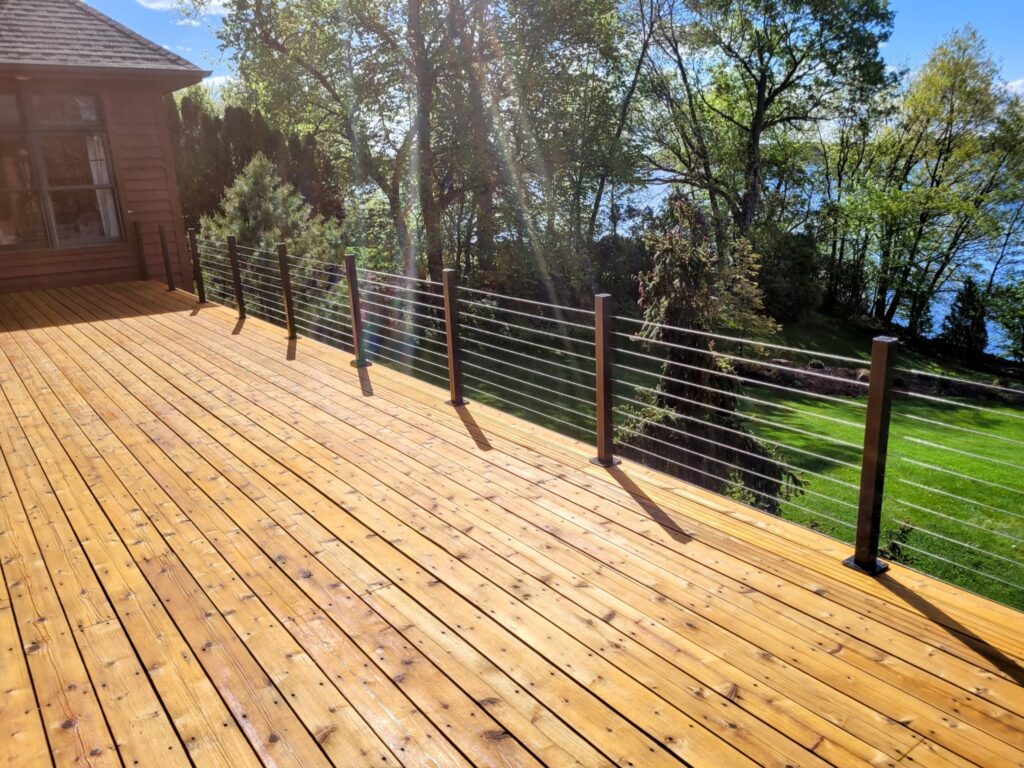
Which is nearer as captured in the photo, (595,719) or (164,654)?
(595,719)

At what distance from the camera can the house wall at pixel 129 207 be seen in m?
9.57

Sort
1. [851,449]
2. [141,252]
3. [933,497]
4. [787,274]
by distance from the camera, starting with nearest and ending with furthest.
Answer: [933,497] → [141,252] → [851,449] → [787,274]

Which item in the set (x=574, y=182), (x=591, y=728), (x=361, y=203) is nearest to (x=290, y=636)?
(x=591, y=728)

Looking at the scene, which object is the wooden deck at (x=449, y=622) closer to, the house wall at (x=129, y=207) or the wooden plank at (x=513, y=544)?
the wooden plank at (x=513, y=544)

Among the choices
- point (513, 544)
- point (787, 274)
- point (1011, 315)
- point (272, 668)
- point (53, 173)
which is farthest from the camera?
point (787, 274)

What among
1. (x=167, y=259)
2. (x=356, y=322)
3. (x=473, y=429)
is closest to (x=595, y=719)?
(x=473, y=429)

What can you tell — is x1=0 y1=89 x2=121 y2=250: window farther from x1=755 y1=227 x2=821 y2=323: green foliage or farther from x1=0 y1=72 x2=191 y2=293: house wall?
x1=755 y1=227 x2=821 y2=323: green foliage

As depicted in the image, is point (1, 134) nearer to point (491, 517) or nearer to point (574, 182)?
point (491, 517)

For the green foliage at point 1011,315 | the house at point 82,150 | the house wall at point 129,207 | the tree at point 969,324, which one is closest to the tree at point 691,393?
the house at point 82,150

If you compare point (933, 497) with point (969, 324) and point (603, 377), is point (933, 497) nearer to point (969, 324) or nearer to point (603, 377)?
point (603, 377)

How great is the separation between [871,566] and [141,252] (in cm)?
1017

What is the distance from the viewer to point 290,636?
2373mm

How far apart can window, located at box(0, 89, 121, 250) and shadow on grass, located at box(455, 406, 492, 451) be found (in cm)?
777

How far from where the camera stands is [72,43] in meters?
9.48
